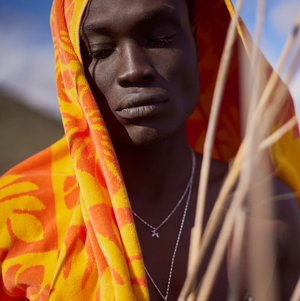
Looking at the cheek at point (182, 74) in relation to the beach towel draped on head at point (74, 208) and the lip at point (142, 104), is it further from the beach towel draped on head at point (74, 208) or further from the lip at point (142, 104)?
the beach towel draped on head at point (74, 208)

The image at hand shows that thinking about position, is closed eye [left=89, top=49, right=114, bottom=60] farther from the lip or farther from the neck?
the neck

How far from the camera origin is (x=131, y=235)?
0.88m

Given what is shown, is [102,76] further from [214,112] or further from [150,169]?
[214,112]

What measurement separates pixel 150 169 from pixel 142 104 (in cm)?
31

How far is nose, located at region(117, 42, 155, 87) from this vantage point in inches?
38.5

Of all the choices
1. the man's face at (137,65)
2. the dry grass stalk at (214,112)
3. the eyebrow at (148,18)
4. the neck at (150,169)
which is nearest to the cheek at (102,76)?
the man's face at (137,65)

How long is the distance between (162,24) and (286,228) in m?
0.81

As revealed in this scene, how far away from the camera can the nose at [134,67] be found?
38.5 inches

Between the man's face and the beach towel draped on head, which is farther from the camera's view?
the man's face

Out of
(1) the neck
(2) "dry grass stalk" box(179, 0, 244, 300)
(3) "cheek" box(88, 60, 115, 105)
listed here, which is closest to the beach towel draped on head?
(3) "cheek" box(88, 60, 115, 105)

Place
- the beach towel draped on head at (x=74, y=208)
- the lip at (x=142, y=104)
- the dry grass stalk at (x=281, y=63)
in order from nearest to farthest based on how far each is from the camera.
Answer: the dry grass stalk at (x=281, y=63)
the beach towel draped on head at (x=74, y=208)
the lip at (x=142, y=104)

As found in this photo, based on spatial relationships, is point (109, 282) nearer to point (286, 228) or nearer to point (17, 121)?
point (286, 228)

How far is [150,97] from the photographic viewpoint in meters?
0.99

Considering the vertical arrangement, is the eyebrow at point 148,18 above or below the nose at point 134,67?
above
